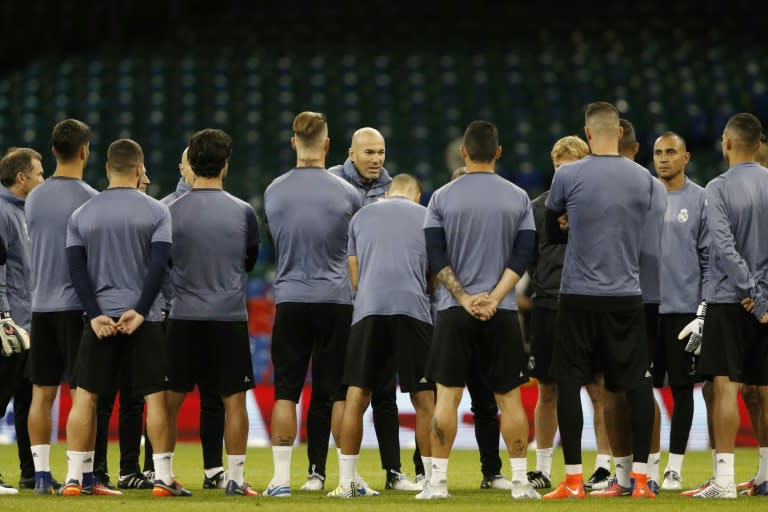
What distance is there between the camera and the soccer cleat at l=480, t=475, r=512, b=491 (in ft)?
31.8

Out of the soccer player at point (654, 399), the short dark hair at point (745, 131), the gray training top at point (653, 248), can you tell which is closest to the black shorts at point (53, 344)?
the soccer player at point (654, 399)

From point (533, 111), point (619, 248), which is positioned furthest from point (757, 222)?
point (533, 111)

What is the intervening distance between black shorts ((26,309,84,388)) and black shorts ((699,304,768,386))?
4.35m

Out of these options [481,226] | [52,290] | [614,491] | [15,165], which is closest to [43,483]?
[52,290]

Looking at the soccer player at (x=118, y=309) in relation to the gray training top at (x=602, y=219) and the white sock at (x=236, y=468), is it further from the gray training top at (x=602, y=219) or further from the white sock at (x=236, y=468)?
the gray training top at (x=602, y=219)

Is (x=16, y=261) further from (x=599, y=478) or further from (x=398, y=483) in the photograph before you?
(x=599, y=478)

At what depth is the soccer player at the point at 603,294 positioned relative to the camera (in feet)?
27.6

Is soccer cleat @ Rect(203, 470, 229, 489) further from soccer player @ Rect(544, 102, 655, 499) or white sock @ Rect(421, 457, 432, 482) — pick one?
soccer player @ Rect(544, 102, 655, 499)

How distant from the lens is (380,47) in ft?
87.7

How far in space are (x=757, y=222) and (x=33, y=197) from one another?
512cm

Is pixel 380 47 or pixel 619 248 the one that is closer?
pixel 619 248

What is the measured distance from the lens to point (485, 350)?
836cm

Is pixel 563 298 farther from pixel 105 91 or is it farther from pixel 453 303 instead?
pixel 105 91

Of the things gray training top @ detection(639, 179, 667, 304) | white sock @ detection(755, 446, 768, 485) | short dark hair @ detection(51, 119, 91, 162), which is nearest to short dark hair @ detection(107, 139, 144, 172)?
short dark hair @ detection(51, 119, 91, 162)
